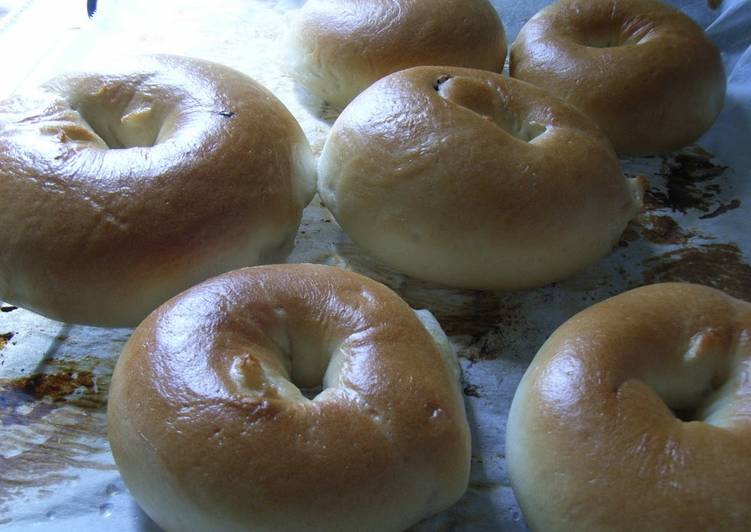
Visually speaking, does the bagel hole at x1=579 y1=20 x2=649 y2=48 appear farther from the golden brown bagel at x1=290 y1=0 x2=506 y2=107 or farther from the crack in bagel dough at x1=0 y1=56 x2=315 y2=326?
the crack in bagel dough at x1=0 y1=56 x2=315 y2=326

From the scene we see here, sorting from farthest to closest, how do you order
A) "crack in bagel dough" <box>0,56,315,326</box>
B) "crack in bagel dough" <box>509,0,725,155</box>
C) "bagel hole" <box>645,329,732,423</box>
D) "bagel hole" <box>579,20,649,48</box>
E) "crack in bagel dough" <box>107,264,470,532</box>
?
"bagel hole" <box>579,20,649,48</box> < "crack in bagel dough" <box>509,0,725,155</box> < "crack in bagel dough" <box>0,56,315,326</box> < "bagel hole" <box>645,329,732,423</box> < "crack in bagel dough" <box>107,264,470,532</box>

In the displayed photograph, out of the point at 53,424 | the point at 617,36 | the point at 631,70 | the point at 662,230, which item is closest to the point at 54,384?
the point at 53,424

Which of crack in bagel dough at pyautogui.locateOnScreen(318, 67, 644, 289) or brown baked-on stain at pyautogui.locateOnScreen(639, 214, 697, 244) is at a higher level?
crack in bagel dough at pyautogui.locateOnScreen(318, 67, 644, 289)

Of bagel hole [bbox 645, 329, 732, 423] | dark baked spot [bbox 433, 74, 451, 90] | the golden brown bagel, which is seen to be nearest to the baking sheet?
the golden brown bagel

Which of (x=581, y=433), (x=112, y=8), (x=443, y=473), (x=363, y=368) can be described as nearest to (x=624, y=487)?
(x=581, y=433)

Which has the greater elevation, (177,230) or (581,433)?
(177,230)

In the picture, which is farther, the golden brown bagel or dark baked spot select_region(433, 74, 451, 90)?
the golden brown bagel

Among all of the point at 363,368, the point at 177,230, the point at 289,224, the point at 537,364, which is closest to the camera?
the point at 363,368

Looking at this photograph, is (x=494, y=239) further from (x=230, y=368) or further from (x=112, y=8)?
(x=112, y=8)
